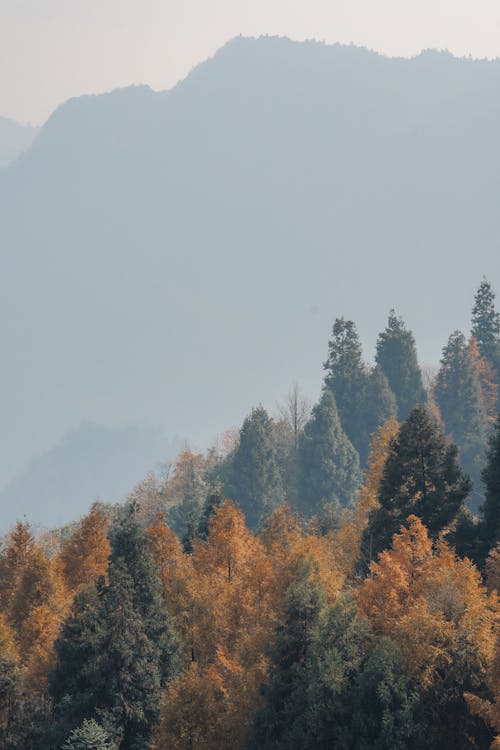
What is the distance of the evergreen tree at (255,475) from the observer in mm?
112250

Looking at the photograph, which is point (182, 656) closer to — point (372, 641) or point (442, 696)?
point (372, 641)

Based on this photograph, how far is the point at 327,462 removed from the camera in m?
113

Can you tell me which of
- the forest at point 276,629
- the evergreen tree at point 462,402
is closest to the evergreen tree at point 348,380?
the evergreen tree at point 462,402

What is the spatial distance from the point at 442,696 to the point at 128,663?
17008 mm

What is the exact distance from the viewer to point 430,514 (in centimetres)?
5334

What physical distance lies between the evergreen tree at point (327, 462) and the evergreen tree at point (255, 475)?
12.5ft

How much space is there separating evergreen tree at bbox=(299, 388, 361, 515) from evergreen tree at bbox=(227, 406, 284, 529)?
3.82 m

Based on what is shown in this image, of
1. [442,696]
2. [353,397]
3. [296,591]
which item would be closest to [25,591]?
[296,591]

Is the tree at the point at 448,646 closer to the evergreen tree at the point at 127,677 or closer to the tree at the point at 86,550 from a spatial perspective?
the evergreen tree at the point at 127,677

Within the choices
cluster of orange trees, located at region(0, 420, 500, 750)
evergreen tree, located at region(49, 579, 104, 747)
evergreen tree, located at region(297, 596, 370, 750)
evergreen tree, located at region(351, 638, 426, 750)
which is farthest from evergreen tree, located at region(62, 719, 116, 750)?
evergreen tree, located at region(351, 638, 426, 750)

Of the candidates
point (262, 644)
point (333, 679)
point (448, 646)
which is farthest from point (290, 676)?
point (448, 646)

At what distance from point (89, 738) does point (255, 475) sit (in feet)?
239

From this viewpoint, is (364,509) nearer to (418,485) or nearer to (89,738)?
(418,485)

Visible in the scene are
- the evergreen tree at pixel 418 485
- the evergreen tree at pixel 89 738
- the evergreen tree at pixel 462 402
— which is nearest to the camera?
the evergreen tree at pixel 89 738
